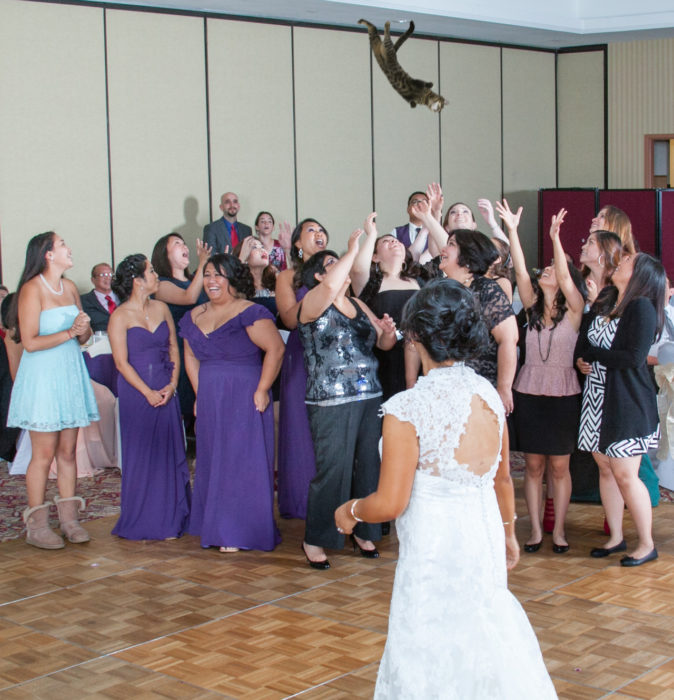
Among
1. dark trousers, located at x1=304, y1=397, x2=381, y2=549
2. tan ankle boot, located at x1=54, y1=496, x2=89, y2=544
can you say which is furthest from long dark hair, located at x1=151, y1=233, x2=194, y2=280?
dark trousers, located at x1=304, y1=397, x2=381, y2=549

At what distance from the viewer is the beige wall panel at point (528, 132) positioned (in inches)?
464

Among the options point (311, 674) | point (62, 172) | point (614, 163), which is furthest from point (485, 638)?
point (614, 163)

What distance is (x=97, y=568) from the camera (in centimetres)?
439

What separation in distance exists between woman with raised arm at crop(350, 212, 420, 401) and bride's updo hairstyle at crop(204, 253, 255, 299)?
1.72 feet

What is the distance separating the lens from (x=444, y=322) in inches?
87.7

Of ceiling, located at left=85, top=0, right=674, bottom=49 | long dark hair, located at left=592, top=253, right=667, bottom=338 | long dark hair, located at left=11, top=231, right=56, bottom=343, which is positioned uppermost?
ceiling, located at left=85, top=0, right=674, bottom=49

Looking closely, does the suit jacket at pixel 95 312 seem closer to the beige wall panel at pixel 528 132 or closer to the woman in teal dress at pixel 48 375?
the woman in teal dress at pixel 48 375

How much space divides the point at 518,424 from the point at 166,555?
1743 mm

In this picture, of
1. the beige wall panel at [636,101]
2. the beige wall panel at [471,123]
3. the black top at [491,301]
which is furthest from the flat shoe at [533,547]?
the beige wall panel at [636,101]

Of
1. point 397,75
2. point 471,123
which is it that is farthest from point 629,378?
point 471,123

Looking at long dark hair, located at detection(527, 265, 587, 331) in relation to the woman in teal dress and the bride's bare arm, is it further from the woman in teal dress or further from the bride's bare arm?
the bride's bare arm

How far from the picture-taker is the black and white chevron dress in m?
4.10

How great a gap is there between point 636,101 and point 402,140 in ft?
9.96

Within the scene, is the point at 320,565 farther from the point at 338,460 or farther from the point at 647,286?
the point at 647,286
